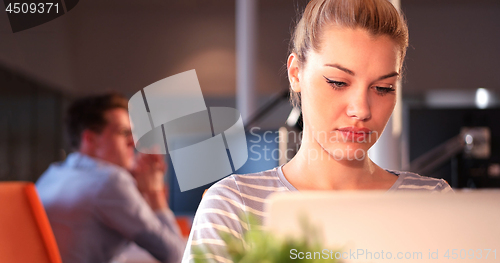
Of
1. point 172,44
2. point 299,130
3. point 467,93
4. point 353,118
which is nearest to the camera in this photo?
point 353,118

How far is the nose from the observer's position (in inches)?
33.1

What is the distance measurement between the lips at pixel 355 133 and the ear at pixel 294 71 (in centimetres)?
15

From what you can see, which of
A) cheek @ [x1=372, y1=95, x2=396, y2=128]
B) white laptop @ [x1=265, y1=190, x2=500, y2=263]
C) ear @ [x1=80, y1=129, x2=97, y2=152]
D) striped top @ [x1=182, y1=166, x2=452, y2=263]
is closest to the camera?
white laptop @ [x1=265, y1=190, x2=500, y2=263]

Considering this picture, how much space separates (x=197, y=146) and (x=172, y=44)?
1.91 meters

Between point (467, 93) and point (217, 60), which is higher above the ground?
point (217, 60)

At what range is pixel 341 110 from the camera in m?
0.85

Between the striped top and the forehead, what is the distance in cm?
23

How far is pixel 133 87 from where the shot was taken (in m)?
3.60

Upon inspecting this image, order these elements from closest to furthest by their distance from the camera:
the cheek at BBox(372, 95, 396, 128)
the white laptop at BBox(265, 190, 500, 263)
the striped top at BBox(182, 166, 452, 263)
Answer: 1. the white laptop at BBox(265, 190, 500, 263)
2. the striped top at BBox(182, 166, 452, 263)
3. the cheek at BBox(372, 95, 396, 128)

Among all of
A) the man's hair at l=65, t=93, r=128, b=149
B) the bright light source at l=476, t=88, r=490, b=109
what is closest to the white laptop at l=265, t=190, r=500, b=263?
the man's hair at l=65, t=93, r=128, b=149

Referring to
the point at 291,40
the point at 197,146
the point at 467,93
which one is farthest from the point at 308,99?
the point at 467,93

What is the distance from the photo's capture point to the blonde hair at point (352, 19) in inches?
33.5

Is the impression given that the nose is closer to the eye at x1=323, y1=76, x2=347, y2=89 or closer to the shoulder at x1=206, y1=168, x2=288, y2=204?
the eye at x1=323, y1=76, x2=347, y2=89

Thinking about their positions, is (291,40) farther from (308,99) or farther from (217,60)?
(217,60)
